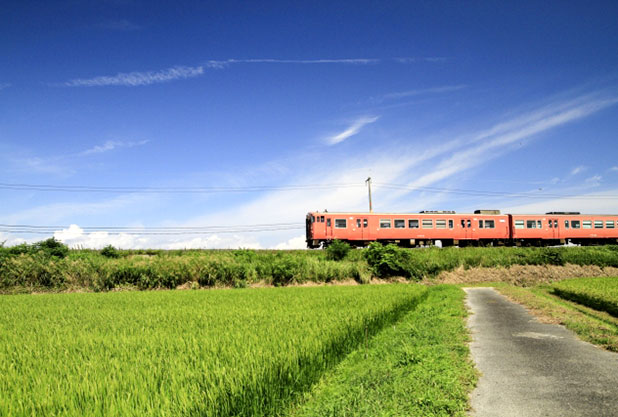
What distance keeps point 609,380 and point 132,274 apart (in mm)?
19313

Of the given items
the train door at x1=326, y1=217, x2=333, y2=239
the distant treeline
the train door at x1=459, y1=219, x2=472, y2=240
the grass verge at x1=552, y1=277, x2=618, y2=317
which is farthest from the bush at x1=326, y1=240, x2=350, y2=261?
the train door at x1=459, y1=219, x2=472, y2=240

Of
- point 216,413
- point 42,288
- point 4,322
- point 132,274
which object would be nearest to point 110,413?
point 216,413

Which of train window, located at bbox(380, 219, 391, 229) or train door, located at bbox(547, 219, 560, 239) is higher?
train window, located at bbox(380, 219, 391, 229)

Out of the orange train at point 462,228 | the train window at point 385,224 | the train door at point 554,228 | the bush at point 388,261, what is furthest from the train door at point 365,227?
the train door at point 554,228

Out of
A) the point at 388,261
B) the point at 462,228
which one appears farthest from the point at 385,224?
the point at 388,261

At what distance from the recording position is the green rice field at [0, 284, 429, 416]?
342cm

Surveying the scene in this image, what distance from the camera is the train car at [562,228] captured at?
34.7 metres

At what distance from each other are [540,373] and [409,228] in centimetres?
2669

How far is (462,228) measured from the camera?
33.1 metres

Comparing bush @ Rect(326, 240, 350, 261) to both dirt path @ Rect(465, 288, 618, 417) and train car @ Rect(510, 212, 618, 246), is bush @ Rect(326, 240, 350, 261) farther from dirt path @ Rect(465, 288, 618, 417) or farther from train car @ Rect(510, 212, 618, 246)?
train car @ Rect(510, 212, 618, 246)

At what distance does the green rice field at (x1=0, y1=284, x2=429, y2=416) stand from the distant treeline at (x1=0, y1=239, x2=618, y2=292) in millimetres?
10184

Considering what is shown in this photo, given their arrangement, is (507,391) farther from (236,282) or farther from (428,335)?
(236,282)

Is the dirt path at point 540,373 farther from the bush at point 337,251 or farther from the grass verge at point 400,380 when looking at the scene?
the bush at point 337,251

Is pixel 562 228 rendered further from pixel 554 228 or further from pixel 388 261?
pixel 388 261
